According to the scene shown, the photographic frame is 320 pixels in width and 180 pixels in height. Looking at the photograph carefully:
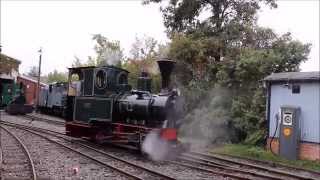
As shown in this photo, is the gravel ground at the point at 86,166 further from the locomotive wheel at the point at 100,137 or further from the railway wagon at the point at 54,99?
the railway wagon at the point at 54,99

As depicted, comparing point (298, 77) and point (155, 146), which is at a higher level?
point (298, 77)

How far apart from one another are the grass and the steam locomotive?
2504 millimetres

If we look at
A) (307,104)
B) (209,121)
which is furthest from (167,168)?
(209,121)

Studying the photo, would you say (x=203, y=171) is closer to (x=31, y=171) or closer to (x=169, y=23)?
(x=31, y=171)

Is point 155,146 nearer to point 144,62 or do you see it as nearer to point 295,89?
point 295,89

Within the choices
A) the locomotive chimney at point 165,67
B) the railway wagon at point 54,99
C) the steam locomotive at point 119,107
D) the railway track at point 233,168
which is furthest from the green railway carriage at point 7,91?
the locomotive chimney at point 165,67

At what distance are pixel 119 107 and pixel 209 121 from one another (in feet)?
14.7

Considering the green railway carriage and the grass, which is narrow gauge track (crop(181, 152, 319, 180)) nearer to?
the grass

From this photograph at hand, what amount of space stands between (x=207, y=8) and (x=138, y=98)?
11730 mm

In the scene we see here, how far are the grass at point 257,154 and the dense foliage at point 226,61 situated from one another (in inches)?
31.4

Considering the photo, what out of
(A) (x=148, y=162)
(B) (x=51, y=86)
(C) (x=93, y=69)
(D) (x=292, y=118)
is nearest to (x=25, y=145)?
(C) (x=93, y=69)

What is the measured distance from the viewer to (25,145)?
16.5m

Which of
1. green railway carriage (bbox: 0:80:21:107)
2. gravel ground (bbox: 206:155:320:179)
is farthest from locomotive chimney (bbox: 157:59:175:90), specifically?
green railway carriage (bbox: 0:80:21:107)

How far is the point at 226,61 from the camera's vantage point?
2039 cm
